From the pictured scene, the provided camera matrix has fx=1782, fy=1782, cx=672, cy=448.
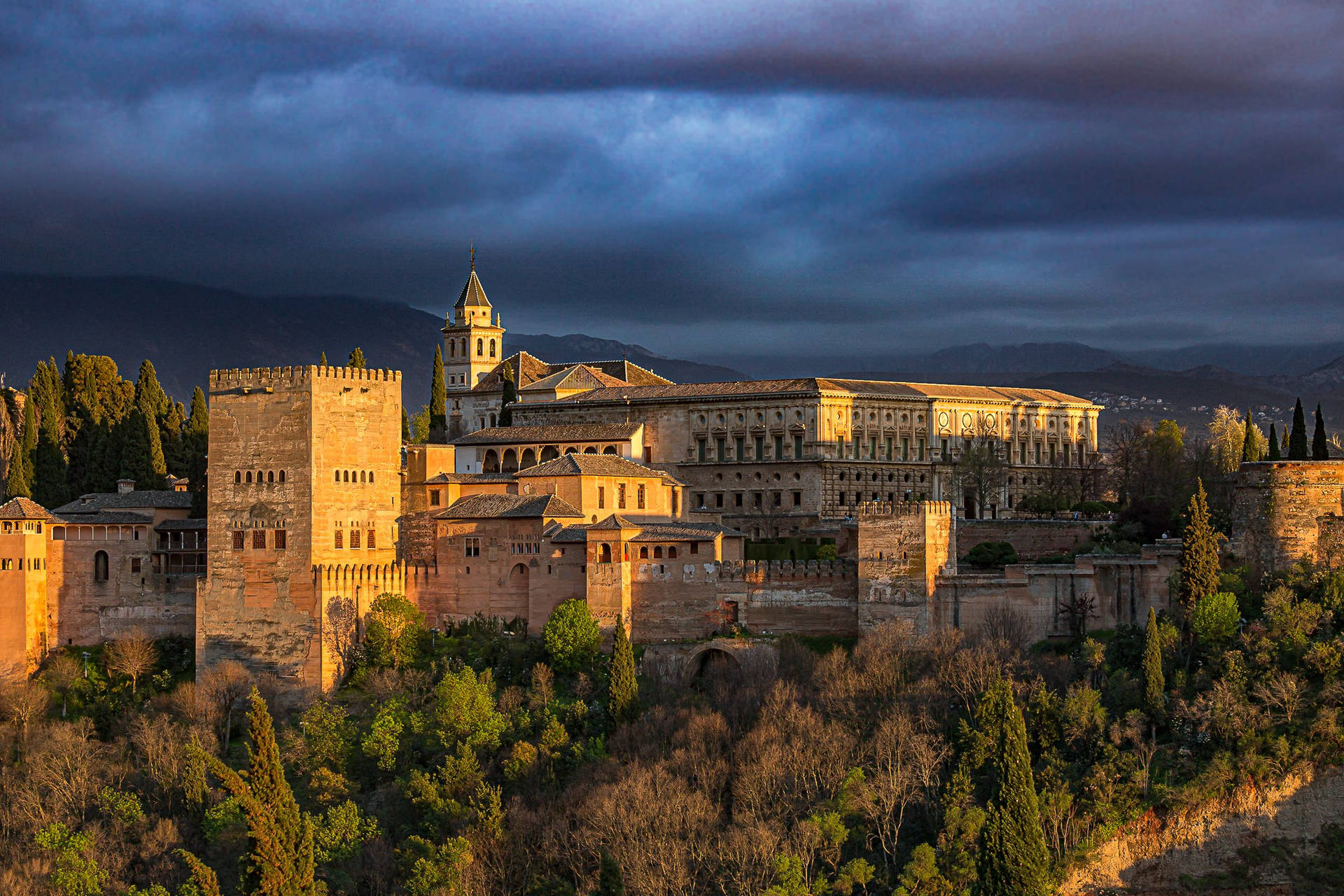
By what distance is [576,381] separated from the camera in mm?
93875

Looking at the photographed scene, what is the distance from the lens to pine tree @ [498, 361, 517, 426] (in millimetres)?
89562

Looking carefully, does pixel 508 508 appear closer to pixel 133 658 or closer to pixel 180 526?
pixel 180 526

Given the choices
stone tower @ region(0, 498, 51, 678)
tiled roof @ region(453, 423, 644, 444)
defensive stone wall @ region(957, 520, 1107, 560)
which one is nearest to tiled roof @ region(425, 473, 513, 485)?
stone tower @ region(0, 498, 51, 678)

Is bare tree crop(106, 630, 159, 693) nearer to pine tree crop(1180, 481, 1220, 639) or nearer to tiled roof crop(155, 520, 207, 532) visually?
tiled roof crop(155, 520, 207, 532)

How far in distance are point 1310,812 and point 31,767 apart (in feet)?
125

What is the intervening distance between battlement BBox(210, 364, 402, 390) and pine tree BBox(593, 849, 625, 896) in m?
21.4

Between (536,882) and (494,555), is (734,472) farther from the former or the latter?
(536,882)

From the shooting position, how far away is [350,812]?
50.7m

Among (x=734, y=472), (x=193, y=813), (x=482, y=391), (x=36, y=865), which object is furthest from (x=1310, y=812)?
(x=482, y=391)

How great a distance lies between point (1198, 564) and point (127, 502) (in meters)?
39.5

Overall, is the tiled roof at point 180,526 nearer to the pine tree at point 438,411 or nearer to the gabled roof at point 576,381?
the gabled roof at point 576,381

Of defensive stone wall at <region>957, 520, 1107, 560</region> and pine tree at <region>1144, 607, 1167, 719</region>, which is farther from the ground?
defensive stone wall at <region>957, 520, 1107, 560</region>

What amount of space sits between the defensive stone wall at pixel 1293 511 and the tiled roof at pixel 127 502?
130 ft

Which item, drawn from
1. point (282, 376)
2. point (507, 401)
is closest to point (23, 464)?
point (282, 376)
